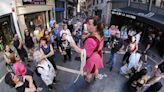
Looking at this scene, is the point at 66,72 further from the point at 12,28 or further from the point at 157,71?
the point at 12,28

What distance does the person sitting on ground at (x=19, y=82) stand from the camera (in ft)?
11.6

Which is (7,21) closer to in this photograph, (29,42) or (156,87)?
(29,42)

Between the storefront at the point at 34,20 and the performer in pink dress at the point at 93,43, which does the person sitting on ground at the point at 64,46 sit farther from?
the storefront at the point at 34,20

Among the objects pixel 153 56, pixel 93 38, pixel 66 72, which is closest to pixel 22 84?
pixel 93 38

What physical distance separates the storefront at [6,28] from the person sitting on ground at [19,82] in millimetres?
7638

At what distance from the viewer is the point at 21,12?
12367 millimetres

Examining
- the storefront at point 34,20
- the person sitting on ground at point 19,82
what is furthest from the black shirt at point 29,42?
the storefront at point 34,20

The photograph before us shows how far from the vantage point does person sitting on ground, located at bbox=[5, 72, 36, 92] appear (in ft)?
11.6

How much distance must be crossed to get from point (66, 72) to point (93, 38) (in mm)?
3099

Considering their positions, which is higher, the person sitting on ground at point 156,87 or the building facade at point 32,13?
the building facade at point 32,13

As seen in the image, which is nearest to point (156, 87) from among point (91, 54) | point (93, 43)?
point (91, 54)

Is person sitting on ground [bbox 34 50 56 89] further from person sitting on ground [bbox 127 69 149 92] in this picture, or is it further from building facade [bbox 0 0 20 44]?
building facade [bbox 0 0 20 44]

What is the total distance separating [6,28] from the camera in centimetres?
1094

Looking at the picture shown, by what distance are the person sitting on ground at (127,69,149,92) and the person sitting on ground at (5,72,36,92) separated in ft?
10.8
